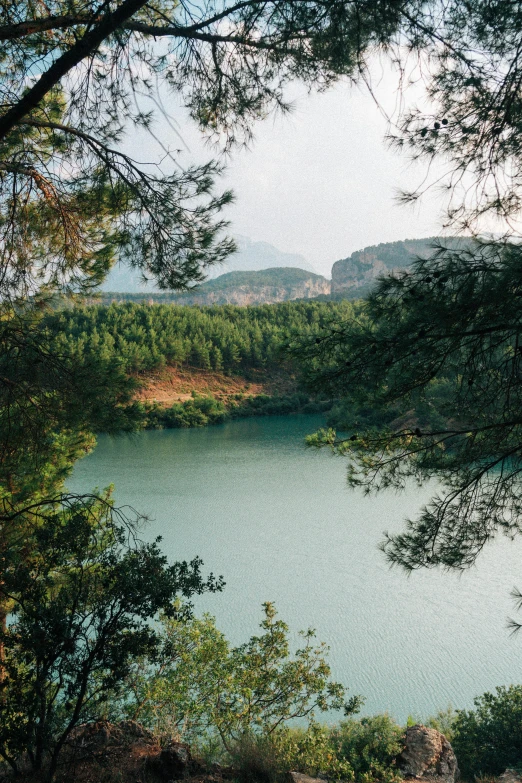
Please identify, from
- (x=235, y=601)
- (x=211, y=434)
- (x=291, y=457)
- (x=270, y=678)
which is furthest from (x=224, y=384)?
(x=270, y=678)

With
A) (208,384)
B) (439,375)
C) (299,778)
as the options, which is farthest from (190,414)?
(439,375)

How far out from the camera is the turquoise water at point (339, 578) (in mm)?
6465

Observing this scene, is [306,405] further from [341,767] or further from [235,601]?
[341,767]

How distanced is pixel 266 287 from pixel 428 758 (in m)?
99.2

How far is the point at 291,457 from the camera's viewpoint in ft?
60.3

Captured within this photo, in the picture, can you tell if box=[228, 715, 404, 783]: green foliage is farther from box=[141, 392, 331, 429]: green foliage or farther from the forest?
box=[141, 392, 331, 429]: green foliage

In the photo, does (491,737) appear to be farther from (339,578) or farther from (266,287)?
(266,287)

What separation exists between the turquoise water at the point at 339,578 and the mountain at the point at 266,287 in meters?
75.8

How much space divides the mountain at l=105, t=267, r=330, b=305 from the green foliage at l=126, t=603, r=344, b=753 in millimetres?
85295

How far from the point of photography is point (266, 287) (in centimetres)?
10100

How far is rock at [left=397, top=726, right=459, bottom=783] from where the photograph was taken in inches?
149

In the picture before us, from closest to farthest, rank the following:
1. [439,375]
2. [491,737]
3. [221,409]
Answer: [439,375]
[491,737]
[221,409]

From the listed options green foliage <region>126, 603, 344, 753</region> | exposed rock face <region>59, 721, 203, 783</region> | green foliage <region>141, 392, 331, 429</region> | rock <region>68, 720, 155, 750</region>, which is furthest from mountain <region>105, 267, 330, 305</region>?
exposed rock face <region>59, 721, 203, 783</region>

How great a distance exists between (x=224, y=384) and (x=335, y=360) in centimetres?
3075
